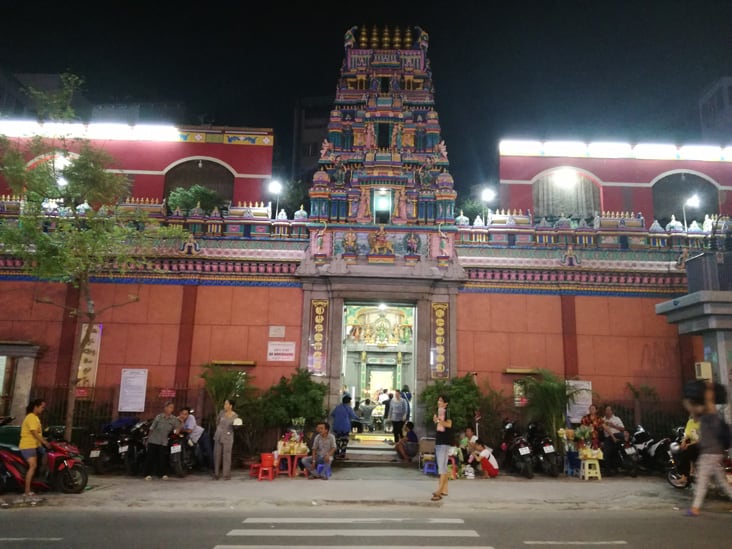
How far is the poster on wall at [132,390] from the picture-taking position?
16.6 metres

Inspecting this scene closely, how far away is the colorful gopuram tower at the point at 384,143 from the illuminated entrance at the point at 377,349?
8491 millimetres

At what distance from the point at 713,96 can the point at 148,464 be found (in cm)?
5194

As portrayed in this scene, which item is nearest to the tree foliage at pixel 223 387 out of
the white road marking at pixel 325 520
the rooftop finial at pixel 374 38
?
the white road marking at pixel 325 520

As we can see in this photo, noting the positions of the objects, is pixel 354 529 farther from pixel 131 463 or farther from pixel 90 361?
pixel 90 361

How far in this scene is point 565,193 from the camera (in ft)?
84.1

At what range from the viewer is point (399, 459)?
16203mm

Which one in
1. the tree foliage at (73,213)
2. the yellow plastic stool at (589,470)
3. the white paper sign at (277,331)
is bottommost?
the yellow plastic stool at (589,470)

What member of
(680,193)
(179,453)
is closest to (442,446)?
(179,453)

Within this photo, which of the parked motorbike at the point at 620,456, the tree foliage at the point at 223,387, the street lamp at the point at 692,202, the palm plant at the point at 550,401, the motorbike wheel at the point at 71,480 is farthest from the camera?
the street lamp at the point at 692,202

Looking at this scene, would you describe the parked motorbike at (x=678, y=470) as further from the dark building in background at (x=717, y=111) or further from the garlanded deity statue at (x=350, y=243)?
the dark building in background at (x=717, y=111)

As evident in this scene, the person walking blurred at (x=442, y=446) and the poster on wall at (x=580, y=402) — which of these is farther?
the poster on wall at (x=580, y=402)

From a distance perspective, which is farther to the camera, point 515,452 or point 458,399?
point 458,399

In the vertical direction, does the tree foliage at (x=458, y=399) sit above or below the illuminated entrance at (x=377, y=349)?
below

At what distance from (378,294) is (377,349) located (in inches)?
356
